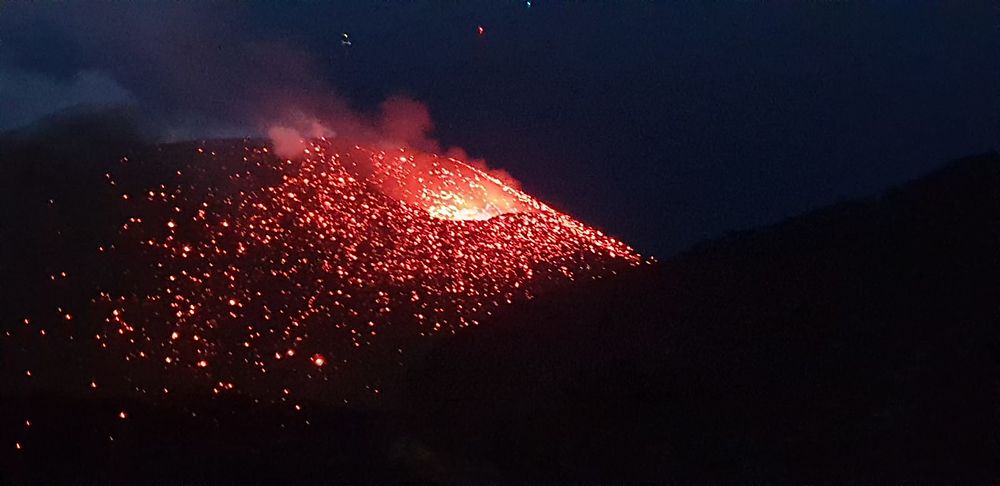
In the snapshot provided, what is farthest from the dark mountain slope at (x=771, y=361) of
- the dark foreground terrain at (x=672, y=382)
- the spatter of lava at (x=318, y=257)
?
the spatter of lava at (x=318, y=257)

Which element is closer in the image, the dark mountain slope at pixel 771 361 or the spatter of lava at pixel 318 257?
the dark mountain slope at pixel 771 361

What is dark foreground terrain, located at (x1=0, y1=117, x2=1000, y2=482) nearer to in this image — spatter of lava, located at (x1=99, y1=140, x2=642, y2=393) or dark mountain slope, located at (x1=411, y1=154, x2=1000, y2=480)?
dark mountain slope, located at (x1=411, y1=154, x2=1000, y2=480)

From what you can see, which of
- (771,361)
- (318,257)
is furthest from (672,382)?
(318,257)

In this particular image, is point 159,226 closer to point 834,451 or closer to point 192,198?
point 192,198

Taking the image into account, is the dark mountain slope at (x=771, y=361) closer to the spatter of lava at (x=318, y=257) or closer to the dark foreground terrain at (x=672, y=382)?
the dark foreground terrain at (x=672, y=382)


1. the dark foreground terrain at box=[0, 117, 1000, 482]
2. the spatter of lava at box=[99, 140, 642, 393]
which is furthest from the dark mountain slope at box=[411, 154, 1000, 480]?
the spatter of lava at box=[99, 140, 642, 393]

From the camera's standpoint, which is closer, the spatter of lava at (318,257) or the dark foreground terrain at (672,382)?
the dark foreground terrain at (672,382)

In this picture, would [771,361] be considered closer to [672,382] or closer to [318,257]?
[672,382]
